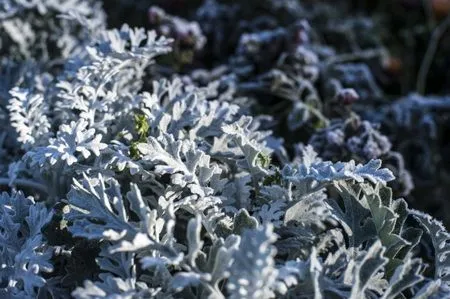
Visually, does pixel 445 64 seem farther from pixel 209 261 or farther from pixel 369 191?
pixel 209 261

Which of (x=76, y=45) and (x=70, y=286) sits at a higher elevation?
(x=76, y=45)

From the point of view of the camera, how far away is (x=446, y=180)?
1864 millimetres

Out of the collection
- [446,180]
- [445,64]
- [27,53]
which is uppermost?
[27,53]

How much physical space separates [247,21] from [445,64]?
Answer: 72cm

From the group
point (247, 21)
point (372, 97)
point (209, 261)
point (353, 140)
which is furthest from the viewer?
point (247, 21)

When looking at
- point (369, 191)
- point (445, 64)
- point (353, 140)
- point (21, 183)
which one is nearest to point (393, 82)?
point (445, 64)

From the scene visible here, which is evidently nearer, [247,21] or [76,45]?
[76,45]

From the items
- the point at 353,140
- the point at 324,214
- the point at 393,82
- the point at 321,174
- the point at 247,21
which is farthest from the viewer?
the point at 393,82

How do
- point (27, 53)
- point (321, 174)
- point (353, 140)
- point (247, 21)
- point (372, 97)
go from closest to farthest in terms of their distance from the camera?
1. point (321, 174)
2. point (353, 140)
3. point (27, 53)
4. point (372, 97)
5. point (247, 21)

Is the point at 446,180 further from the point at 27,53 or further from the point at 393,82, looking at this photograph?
the point at 27,53

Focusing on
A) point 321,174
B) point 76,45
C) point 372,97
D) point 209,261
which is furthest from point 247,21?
point 209,261

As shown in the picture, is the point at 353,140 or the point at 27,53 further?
the point at 27,53

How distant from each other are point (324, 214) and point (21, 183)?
0.63 metres

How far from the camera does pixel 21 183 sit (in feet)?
4.43
